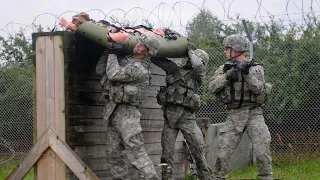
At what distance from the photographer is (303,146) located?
10.3 metres

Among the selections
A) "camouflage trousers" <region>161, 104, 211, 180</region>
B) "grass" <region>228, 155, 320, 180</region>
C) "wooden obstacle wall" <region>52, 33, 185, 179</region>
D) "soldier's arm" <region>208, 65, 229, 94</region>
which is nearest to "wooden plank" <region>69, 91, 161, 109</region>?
"wooden obstacle wall" <region>52, 33, 185, 179</region>

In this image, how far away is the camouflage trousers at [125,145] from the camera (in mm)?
6676

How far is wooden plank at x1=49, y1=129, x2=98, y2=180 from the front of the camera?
6.60 m

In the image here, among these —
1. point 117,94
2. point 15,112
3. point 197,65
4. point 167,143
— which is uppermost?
point 15,112

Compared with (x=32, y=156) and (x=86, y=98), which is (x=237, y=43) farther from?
(x=32, y=156)

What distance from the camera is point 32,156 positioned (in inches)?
271

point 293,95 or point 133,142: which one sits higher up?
point 293,95

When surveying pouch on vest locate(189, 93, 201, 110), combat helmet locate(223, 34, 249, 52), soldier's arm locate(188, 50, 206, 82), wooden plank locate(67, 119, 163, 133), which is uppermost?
combat helmet locate(223, 34, 249, 52)

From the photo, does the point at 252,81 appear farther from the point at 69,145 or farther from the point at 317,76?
the point at 317,76

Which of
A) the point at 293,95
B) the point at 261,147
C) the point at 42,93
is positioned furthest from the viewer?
the point at 293,95

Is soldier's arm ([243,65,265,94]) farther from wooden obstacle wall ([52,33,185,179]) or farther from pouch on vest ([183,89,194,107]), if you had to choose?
wooden obstacle wall ([52,33,185,179])

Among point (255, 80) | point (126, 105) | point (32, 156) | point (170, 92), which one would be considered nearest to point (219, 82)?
point (255, 80)

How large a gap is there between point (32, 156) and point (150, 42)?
172 centimetres

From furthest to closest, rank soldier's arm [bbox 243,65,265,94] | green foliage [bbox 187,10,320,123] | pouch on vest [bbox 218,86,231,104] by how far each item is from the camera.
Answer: green foliage [bbox 187,10,320,123], pouch on vest [bbox 218,86,231,104], soldier's arm [bbox 243,65,265,94]
